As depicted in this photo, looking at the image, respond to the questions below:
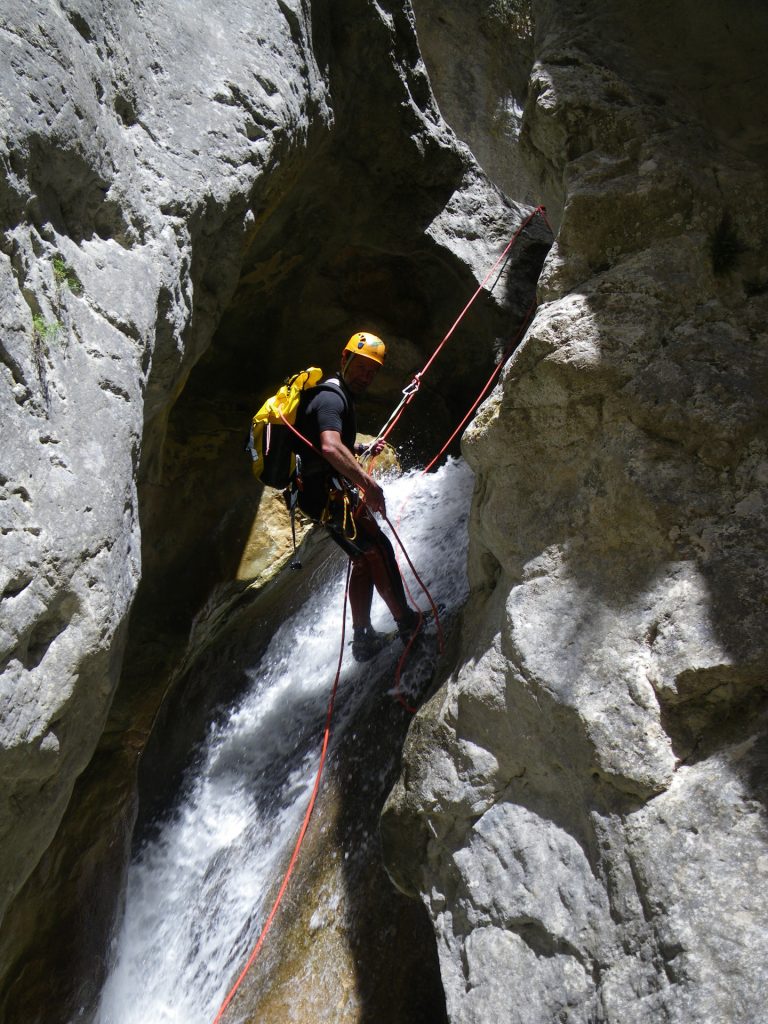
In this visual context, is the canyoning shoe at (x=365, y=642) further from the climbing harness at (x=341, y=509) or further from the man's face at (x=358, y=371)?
the man's face at (x=358, y=371)

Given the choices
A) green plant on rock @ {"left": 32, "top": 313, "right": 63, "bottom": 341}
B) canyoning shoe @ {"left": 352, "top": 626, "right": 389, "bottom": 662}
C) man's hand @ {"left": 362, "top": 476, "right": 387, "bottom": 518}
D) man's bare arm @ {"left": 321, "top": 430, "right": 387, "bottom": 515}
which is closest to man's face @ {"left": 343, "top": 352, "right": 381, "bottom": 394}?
man's bare arm @ {"left": 321, "top": 430, "right": 387, "bottom": 515}

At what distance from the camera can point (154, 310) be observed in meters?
3.47

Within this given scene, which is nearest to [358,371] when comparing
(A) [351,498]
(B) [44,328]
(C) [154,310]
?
(A) [351,498]

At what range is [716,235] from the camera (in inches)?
129

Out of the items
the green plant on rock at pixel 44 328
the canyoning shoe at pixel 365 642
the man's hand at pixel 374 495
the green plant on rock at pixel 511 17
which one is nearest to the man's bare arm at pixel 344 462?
the man's hand at pixel 374 495

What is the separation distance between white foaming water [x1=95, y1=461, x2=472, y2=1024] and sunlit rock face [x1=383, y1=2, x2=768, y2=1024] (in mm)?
1277

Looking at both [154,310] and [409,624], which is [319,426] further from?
[409,624]

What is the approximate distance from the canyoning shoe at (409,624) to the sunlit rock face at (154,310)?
1707 mm

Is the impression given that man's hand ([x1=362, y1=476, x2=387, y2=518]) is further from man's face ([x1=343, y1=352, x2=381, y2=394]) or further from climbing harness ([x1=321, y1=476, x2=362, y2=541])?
man's face ([x1=343, y1=352, x2=381, y2=394])

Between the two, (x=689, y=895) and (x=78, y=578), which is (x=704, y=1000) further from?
(x=78, y=578)

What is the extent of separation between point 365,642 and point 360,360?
1814 mm

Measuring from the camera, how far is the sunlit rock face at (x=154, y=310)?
2.68 meters

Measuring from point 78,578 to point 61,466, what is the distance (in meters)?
0.40

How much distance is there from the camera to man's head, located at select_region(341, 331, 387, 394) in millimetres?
4715
